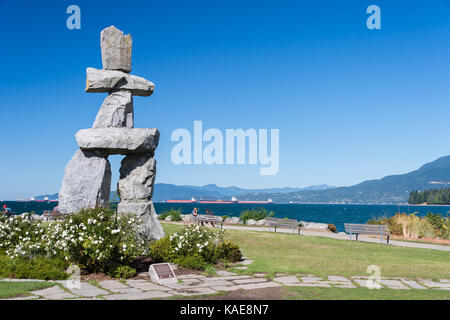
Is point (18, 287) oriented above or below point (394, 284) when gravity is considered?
above

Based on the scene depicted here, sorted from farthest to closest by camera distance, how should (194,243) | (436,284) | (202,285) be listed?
(194,243) < (436,284) < (202,285)

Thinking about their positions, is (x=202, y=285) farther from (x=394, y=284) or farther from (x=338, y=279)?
(x=394, y=284)

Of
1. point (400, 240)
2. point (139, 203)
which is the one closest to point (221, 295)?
point (139, 203)

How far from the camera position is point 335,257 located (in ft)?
36.7

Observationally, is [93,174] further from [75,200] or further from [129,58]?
[129,58]

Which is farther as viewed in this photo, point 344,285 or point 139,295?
point 344,285

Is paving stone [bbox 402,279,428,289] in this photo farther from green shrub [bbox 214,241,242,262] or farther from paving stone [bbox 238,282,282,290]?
green shrub [bbox 214,241,242,262]

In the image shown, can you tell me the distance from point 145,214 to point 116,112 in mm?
2830

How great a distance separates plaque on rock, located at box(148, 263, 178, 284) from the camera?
746 cm

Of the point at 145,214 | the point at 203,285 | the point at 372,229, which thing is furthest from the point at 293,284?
the point at 372,229

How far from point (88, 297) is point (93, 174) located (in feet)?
14.8

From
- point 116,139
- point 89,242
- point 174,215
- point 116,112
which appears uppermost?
point 116,112

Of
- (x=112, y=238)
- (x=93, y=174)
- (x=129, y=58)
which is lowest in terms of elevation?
(x=112, y=238)
